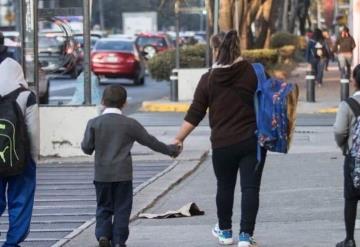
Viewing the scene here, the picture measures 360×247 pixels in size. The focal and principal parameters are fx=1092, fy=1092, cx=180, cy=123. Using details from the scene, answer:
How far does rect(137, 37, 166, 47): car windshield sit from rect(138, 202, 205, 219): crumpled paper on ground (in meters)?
38.2

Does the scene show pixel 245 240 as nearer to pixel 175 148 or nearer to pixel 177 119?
pixel 175 148

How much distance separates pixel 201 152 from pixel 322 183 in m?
3.78

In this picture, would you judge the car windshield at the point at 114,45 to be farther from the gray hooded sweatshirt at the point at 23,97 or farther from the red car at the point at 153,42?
the gray hooded sweatshirt at the point at 23,97

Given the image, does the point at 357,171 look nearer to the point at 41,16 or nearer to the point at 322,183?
the point at 322,183

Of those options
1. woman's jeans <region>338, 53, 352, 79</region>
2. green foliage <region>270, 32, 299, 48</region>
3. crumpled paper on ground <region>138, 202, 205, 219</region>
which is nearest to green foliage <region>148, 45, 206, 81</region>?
woman's jeans <region>338, 53, 352, 79</region>

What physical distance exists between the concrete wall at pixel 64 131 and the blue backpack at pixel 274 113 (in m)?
7.42

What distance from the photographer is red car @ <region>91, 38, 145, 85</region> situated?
3731 centimetres

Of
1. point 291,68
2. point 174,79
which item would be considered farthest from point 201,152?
point 291,68

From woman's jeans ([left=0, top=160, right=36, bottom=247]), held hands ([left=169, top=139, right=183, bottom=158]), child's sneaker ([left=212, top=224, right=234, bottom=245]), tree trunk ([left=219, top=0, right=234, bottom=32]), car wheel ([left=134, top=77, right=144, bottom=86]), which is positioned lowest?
car wheel ([left=134, top=77, right=144, bottom=86])

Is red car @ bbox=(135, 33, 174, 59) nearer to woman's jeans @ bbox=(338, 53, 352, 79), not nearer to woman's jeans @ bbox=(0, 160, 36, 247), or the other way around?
woman's jeans @ bbox=(338, 53, 352, 79)

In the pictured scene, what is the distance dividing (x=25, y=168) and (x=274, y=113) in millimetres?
2024

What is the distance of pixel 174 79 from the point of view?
27219mm

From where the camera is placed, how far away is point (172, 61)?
30781mm

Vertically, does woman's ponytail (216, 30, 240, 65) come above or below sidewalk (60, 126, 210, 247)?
above
